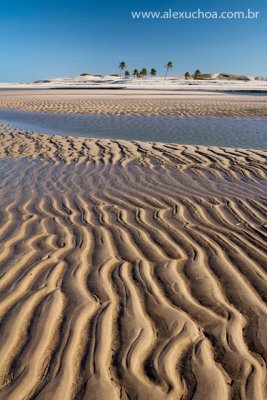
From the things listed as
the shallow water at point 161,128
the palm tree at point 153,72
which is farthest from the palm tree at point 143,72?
the shallow water at point 161,128

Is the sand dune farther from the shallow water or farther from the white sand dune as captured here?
the white sand dune

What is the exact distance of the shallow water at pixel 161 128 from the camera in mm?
11953

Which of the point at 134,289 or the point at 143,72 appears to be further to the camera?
the point at 143,72

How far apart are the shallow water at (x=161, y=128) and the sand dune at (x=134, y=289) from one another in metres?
4.86

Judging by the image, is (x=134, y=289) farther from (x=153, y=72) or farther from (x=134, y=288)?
(x=153, y=72)

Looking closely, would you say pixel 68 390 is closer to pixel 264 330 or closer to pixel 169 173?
pixel 264 330

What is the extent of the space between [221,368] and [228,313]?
0.65 m

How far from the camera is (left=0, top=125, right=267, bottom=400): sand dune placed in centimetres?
257

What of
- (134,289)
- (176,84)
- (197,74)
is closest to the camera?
(134,289)

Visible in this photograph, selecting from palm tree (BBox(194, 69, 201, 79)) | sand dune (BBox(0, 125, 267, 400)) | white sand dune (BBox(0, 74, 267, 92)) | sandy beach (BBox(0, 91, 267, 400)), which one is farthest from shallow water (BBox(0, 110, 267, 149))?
palm tree (BBox(194, 69, 201, 79))

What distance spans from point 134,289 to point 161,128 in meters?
11.5

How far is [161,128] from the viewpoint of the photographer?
14.5 m

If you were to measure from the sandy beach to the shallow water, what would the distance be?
15.3 feet

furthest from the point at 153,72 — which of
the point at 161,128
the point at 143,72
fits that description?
the point at 161,128
